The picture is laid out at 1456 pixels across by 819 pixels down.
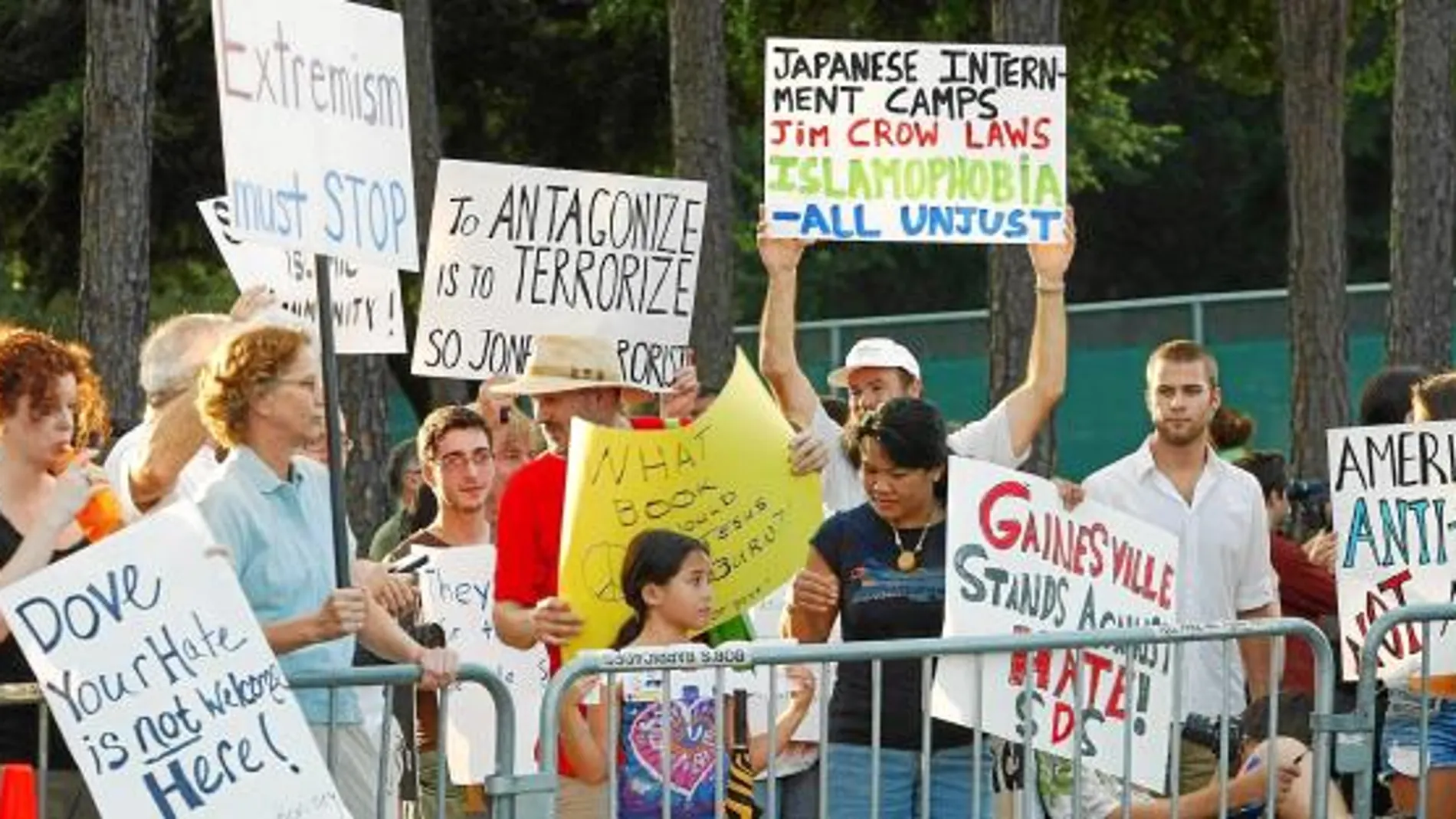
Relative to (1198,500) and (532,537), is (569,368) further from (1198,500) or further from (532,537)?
(1198,500)

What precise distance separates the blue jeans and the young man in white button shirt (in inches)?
61.3

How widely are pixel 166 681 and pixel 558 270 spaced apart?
5188 millimetres

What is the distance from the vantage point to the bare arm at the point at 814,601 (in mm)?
11008

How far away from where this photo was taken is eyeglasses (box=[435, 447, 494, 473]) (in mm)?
12281

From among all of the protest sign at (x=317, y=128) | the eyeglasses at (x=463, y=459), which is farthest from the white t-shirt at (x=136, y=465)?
the eyeglasses at (x=463, y=459)

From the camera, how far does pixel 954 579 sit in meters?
10.6

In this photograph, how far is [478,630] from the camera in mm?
12062

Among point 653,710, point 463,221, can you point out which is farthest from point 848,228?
point 653,710

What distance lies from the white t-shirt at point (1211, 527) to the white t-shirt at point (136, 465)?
2.67m

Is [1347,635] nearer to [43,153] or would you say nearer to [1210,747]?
[1210,747]

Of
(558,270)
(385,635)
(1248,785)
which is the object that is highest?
(558,270)

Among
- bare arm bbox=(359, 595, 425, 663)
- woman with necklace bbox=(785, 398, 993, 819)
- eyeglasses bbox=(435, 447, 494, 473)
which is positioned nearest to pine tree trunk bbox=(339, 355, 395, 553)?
eyeglasses bbox=(435, 447, 494, 473)

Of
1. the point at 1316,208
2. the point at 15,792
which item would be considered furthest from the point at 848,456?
the point at 1316,208

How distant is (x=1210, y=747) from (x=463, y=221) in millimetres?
3947
